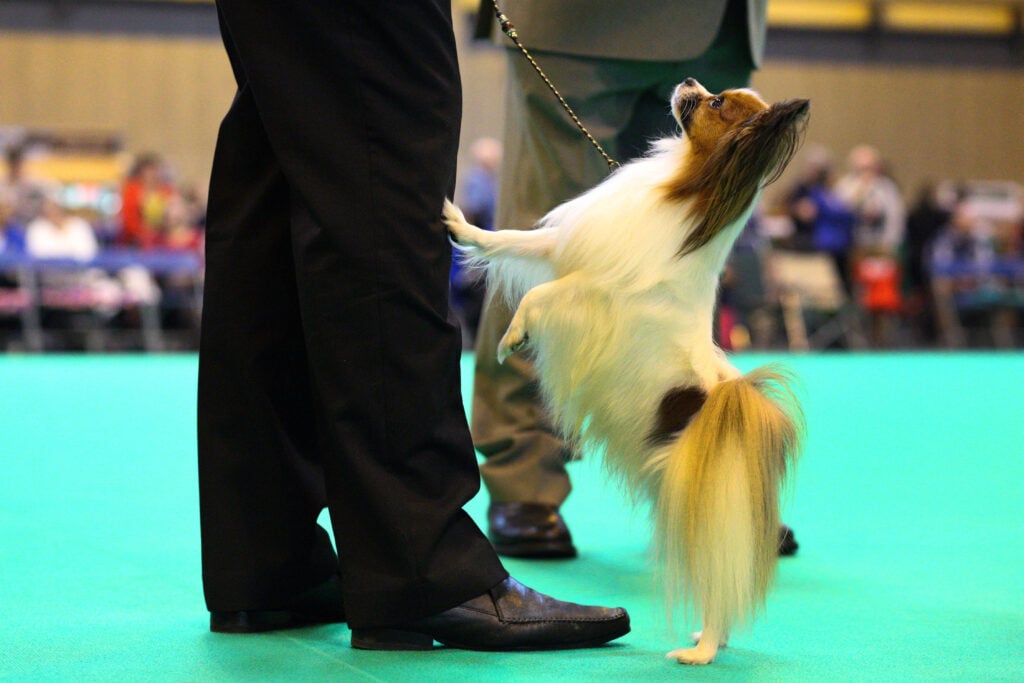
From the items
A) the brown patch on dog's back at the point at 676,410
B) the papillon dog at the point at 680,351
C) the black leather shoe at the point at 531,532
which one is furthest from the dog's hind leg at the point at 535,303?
the black leather shoe at the point at 531,532

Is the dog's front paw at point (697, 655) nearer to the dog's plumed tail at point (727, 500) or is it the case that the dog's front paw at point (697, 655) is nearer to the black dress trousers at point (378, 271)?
the dog's plumed tail at point (727, 500)

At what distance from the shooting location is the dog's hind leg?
1.91m

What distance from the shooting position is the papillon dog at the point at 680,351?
1745 mm

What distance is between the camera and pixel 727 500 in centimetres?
173

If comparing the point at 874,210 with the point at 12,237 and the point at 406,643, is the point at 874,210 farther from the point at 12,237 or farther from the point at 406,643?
the point at 406,643

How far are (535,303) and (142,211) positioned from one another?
9.16m

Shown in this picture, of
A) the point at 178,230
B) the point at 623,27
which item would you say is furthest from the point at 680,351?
the point at 178,230

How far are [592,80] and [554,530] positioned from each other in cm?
94

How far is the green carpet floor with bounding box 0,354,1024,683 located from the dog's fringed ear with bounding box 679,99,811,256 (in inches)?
21.4

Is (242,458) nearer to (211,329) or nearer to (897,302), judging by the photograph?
(211,329)

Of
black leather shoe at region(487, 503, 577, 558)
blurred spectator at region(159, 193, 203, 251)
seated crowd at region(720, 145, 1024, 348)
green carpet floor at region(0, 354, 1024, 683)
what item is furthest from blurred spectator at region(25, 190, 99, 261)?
black leather shoe at region(487, 503, 577, 558)

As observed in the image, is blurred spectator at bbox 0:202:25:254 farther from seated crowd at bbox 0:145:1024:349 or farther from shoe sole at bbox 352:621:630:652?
shoe sole at bbox 352:621:630:652

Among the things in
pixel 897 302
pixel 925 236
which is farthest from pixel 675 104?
pixel 925 236

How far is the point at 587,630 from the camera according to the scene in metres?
1.80
